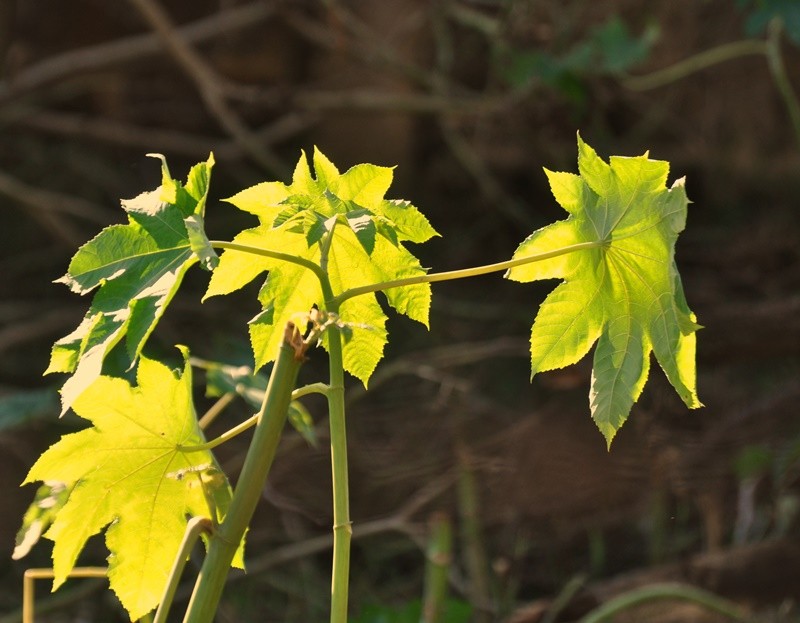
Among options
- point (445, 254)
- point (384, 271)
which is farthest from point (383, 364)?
point (384, 271)

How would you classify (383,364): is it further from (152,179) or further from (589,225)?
(589,225)

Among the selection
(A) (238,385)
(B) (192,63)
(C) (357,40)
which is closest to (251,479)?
(A) (238,385)

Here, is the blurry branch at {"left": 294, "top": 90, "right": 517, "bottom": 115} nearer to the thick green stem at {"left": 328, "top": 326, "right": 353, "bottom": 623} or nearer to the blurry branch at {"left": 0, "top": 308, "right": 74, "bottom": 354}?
the blurry branch at {"left": 0, "top": 308, "right": 74, "bottom": 354}

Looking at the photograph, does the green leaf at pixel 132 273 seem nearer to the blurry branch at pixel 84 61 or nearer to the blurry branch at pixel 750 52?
the blurry branch at pixel 750 52

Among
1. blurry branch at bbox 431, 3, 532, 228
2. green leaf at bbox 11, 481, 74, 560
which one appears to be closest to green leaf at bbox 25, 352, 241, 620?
green leaf at bbox 11, 481, 74, 560

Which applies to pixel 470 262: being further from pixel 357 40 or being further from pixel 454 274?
pixel 454 274

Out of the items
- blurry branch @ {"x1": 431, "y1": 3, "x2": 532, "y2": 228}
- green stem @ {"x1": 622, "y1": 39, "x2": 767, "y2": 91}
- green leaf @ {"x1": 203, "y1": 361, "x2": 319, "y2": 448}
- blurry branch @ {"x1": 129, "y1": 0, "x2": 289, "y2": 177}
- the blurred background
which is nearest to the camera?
green leaf @ {"x1": 203, "y1": 361, "x2": 319, "y2": 448}
